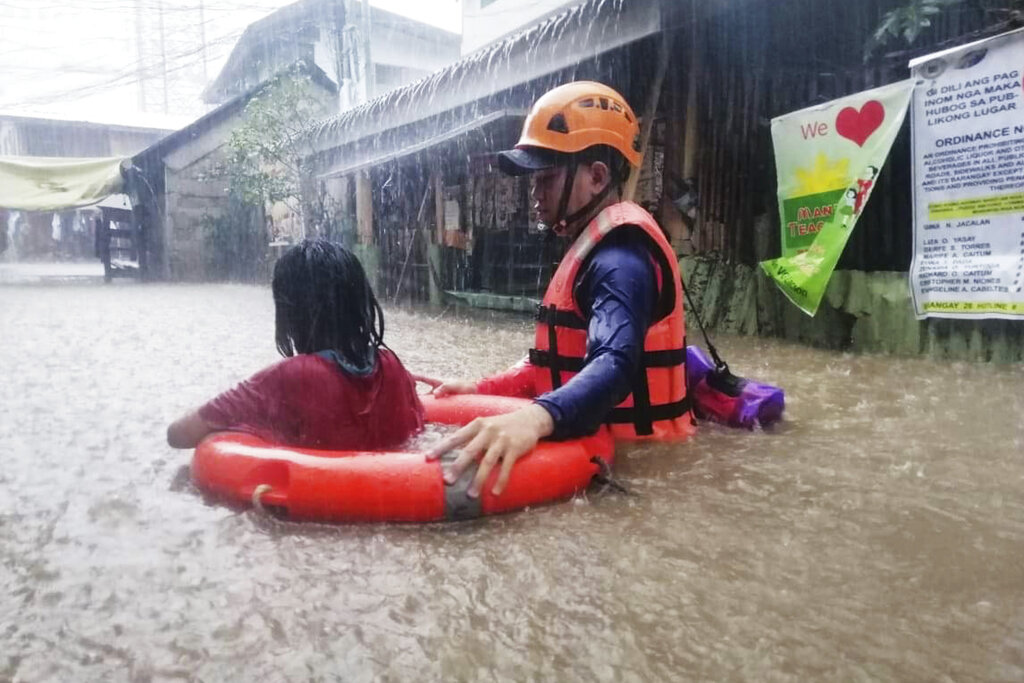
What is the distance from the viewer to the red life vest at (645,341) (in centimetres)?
274

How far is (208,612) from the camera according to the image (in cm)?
176

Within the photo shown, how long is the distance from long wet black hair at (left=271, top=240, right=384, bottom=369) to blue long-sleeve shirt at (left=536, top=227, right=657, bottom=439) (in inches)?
27.9

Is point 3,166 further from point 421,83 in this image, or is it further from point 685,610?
point 685,610

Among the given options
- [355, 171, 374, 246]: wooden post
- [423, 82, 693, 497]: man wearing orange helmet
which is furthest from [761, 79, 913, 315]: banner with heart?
[355, 171, 374, 246]: wooden post

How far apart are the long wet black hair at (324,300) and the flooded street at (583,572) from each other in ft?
2.09

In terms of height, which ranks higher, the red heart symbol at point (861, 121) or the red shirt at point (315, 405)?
the red heart symbol at point (861, 121)

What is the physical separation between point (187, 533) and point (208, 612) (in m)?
0.57

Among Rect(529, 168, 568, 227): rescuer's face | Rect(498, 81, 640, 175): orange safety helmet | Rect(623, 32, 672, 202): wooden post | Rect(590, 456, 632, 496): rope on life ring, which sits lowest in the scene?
Rect(590, 456, 632, 496): rope on life ring

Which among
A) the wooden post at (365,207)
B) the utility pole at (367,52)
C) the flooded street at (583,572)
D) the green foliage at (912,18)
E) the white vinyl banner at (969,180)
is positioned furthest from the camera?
the utility pole at (367,52)

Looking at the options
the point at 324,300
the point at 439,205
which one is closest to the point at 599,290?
the point at 324,300

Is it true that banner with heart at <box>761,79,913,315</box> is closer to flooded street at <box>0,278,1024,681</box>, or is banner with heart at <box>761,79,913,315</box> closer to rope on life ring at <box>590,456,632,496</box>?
flooded street at <box>0,278,1024,681</box>

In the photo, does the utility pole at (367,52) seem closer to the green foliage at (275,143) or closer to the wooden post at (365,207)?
the green foliage at (275,143)

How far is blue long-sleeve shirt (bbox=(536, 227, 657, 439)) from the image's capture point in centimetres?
237

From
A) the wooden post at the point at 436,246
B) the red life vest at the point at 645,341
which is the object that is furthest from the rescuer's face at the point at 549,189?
the wooden post at the point at 436,246
